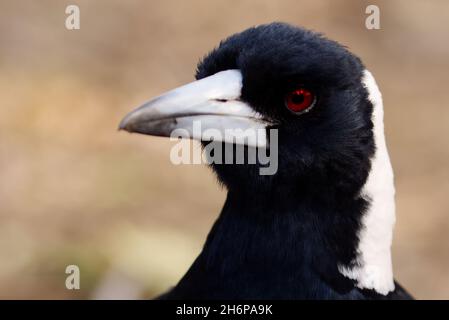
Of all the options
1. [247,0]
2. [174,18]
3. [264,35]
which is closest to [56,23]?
[174,18]

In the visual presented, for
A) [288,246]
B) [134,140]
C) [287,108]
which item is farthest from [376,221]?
[134,140]

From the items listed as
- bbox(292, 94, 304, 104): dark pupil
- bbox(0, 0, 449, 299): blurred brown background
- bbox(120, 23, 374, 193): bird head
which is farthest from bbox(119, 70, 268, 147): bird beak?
bbox(0, 0, 449, 299): blurred brown background

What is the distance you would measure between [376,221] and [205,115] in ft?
2.05

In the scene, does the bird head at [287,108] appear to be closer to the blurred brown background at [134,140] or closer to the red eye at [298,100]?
the red eye at [298,100]

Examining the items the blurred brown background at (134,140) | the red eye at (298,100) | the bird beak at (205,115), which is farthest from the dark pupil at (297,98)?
the blurred brown background at (134,140)

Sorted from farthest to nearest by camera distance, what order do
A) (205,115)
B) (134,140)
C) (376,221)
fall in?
(134,140), (376,221), (205,115)

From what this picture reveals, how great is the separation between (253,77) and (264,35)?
0.16 meters

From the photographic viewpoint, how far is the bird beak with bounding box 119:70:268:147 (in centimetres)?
256

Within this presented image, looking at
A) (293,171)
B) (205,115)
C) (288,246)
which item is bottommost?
(288,246)

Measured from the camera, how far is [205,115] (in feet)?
8.62

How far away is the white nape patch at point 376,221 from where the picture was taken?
108 inches

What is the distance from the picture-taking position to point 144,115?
8.34 feet

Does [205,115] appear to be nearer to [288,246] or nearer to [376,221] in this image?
[288,246]

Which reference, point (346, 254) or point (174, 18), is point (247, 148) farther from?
point (174, 18)
